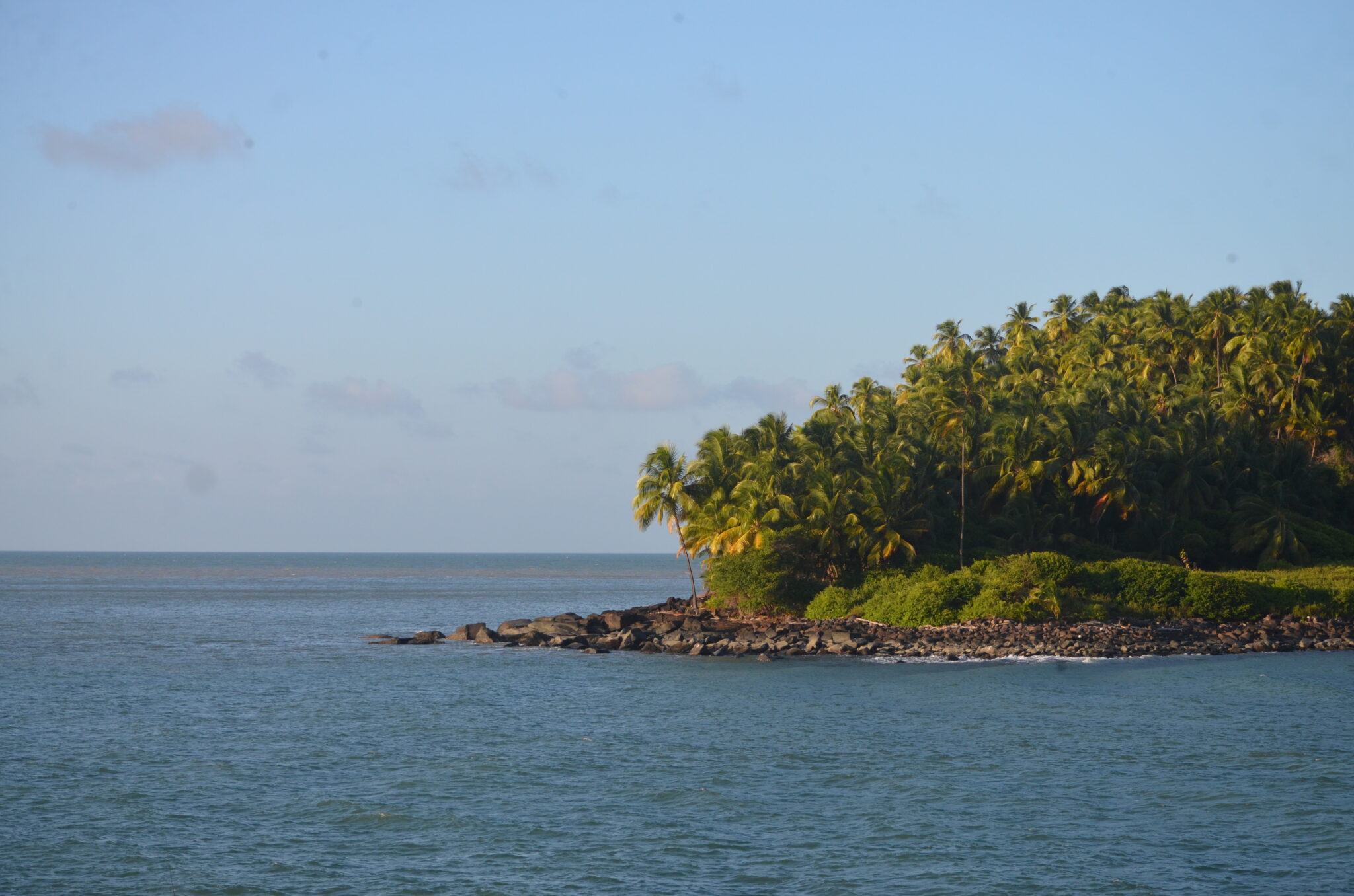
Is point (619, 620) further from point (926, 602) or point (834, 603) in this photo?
point (926, 602)

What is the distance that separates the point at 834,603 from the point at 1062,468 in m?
16.9

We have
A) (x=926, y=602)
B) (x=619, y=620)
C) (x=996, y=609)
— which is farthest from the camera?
(x=619, y=620)

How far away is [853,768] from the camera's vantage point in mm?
29641

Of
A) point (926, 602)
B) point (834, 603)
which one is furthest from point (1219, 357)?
point (834, 603)

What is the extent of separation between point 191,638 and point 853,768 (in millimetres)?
52731

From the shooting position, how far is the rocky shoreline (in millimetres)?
53281

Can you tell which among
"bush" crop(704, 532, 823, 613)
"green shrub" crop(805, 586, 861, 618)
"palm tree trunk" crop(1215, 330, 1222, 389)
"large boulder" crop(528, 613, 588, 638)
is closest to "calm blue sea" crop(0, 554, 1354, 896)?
"green shrub" crop(805, 586, 861, 618)

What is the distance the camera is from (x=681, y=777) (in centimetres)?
2905

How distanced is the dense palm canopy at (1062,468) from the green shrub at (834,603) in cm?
238

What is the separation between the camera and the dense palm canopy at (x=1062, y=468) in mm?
66000

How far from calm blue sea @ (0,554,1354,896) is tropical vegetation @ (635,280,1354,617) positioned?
1304 centimetres

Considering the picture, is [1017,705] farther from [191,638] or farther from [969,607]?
[191,638]

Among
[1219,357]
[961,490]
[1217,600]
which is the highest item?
[1219,357]

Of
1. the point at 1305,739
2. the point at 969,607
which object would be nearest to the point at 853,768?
the point at 1305,739
